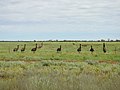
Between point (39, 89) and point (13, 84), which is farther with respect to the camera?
point (13, 84)

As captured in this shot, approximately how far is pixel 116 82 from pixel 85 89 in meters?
1.36

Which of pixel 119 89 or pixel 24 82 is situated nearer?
pixel 119 89

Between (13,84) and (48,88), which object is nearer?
(48,88)

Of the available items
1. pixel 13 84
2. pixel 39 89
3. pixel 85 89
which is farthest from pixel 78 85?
pixel 13 84

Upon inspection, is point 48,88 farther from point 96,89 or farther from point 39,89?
point 96,89

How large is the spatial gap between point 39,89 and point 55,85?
639 mm

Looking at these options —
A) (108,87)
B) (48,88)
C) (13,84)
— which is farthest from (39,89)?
(108,87)

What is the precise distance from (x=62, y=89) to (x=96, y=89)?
37.7 inches

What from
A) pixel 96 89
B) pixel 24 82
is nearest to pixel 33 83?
pixel 24 82

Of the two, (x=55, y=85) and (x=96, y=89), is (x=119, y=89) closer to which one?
(x=96, y=89)

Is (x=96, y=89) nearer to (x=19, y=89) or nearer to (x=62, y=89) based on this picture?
(x=62, y=89)

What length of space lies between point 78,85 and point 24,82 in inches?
68.0

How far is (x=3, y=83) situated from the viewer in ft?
34.7

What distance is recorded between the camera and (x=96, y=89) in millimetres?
9453
